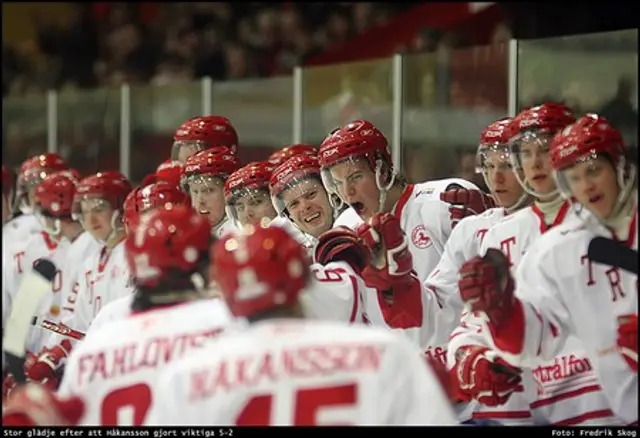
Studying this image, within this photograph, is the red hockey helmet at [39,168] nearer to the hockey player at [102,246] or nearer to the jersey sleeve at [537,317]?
the hockey player at [102,246]

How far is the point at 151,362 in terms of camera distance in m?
3.23

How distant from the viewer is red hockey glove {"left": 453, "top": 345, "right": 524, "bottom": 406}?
12.4 ft

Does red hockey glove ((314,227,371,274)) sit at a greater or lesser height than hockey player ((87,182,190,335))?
lesser

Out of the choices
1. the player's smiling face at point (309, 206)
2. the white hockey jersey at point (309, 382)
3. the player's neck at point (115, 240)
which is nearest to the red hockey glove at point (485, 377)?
the player's smiling face at point (309, 206)

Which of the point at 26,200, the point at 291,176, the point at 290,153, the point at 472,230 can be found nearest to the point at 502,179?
the point at 472,230

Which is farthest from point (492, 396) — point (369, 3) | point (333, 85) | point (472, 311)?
point (369, 3)

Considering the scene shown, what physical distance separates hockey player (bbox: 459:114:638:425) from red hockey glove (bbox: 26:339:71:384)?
1.40 metres

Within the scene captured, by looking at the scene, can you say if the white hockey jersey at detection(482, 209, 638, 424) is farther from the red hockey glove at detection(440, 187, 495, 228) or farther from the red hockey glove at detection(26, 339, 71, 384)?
the red hockey glove at detection(26, 339, 71, 384)

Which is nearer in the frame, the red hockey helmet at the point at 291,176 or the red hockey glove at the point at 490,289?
the red hockey glove at the point at 490,289

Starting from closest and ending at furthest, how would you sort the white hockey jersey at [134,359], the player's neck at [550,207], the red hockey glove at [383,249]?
1. the white hockey jersey at [134,359]
2. the player's neck at [550,207]
3. the red hockey glove at [383,249]

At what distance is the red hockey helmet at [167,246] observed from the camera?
3.38 metres

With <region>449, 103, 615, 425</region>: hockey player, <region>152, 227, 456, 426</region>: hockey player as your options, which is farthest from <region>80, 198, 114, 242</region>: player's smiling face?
<region>152, 227, 456, 426</region>: hockey player

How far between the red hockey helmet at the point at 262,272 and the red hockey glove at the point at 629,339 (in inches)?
33.4

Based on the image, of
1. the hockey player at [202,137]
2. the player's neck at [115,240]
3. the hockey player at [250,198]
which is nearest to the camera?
the hockey player at [250,198]
